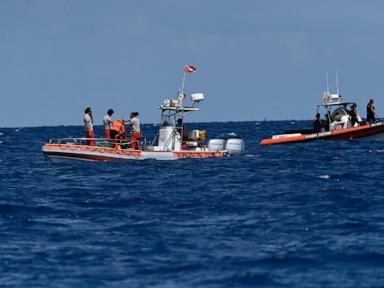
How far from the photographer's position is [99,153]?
3406 centimetres

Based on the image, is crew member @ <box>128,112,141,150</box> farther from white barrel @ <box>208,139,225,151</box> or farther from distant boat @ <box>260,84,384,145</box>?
distant boat @ <box>260,84,384,145</box>

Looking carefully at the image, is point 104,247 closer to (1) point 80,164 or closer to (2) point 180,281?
(2) point 180,281

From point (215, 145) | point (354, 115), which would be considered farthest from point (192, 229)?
point (354, 115)

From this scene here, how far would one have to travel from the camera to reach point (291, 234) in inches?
641

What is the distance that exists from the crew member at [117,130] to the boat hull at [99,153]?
2.00ft

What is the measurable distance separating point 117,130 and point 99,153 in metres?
1.31

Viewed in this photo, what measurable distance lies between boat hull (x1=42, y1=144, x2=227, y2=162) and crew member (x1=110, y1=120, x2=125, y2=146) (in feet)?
2.00

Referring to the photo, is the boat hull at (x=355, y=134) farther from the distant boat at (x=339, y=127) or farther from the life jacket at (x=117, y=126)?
the life jacket at (x=117, y=126)

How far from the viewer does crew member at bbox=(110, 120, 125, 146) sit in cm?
3428

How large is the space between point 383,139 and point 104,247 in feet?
125

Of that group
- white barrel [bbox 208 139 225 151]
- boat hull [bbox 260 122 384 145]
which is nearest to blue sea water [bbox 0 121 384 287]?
white barrel [bbox 208 139 225 151]

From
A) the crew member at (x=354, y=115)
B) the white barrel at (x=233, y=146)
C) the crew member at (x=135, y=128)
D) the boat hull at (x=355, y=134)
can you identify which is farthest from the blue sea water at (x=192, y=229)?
the crew member at (x=354, y=115)

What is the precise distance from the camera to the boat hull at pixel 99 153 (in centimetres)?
3366

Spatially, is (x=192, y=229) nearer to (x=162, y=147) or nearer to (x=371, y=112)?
(x=162, y=147)
